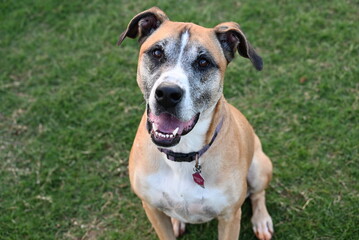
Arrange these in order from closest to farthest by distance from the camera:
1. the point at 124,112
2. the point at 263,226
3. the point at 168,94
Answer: the point at 168,94 → the point at 263,226 → the point at 124,112

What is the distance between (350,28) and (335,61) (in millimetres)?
679

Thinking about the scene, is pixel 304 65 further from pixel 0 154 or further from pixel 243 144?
pixel 0 154

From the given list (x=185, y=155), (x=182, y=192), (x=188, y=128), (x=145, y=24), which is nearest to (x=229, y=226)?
(x=182, y=192)

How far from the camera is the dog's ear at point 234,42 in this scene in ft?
10.8

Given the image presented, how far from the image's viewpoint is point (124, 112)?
560cm

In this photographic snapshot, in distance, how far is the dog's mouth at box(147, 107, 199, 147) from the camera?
10.1 feet

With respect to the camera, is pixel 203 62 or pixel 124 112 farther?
pixel 124 112

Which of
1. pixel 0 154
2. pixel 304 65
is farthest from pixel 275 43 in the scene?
→ pixel 0 154

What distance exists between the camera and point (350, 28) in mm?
6234

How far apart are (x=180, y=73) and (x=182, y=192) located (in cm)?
98

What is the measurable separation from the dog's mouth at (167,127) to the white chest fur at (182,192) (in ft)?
1.40

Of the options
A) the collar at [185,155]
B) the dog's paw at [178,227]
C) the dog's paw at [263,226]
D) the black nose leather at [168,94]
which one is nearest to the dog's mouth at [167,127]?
the black nose leather at [168,94]

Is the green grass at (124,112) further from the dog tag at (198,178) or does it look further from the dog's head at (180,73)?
the dog's head at (180,73)

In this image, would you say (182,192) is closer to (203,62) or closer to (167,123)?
(167,123)
